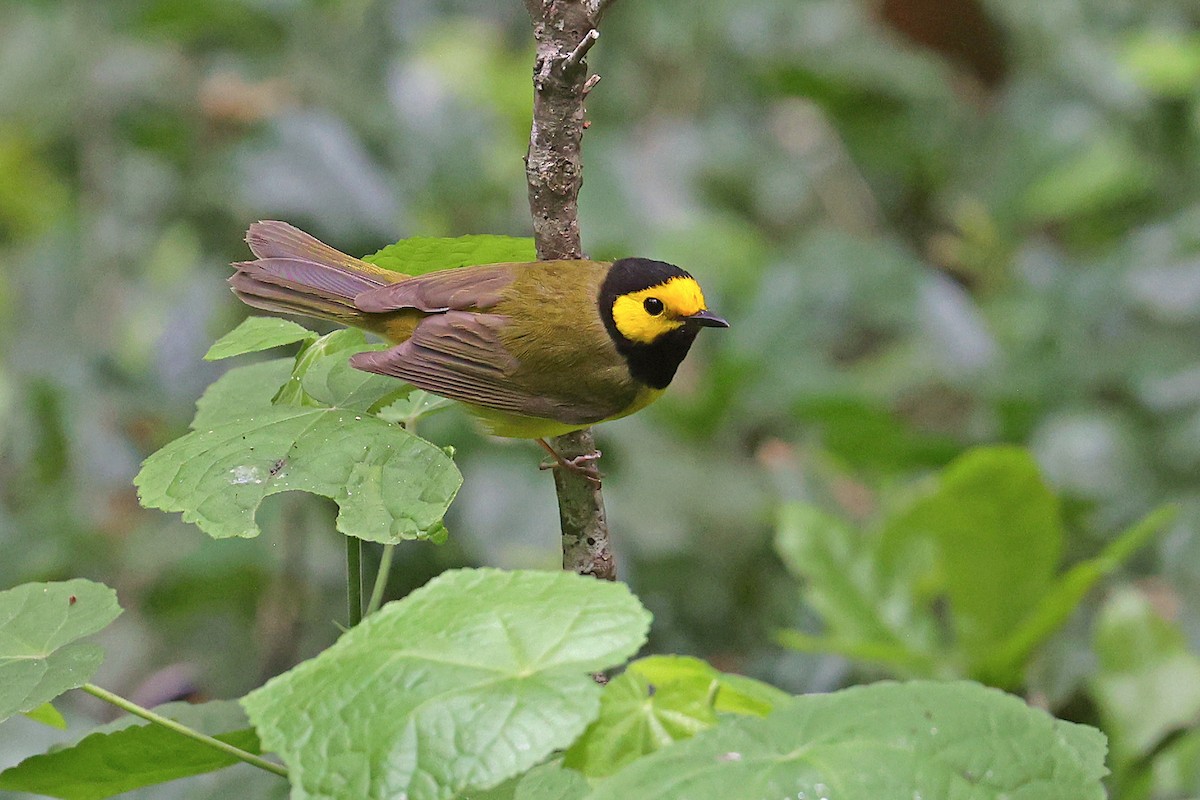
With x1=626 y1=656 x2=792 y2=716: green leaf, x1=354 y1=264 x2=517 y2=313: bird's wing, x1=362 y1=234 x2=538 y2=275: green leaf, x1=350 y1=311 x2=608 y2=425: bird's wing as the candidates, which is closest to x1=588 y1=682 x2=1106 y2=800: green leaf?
x1=626 y1=656 x2=792 y2=716: green leaf

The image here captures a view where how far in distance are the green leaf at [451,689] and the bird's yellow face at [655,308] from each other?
3.44 ft

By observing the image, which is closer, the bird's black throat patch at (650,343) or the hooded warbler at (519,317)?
the hooded warbler at (519,317)

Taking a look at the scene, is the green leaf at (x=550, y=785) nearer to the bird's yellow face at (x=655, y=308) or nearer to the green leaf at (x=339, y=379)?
the green leaf at (x=339, y=379)

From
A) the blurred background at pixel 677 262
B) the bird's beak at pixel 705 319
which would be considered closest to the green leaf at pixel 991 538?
the blurred background at pixel 677 262

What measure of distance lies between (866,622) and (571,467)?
910mm

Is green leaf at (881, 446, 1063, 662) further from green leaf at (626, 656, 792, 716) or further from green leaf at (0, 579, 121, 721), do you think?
green leaf at (0, 579, 121, 721)

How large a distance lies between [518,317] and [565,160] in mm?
727

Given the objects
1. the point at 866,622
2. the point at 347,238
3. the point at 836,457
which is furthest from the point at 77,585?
the point at 836,457

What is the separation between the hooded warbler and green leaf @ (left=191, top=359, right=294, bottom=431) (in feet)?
0.84

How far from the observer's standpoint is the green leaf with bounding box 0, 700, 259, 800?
1.09m

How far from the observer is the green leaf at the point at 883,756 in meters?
0.80

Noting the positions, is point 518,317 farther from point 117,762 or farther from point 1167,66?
point 1167,66

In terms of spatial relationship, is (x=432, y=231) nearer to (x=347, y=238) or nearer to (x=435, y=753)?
(x=347, y=238)

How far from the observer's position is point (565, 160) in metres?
1.17
